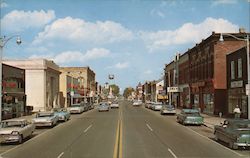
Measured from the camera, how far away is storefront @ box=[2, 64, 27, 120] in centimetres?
4381

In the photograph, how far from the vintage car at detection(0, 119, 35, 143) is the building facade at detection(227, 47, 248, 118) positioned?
74.7 feet

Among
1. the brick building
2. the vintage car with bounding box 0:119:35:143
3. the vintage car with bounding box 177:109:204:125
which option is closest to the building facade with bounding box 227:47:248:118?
the brick building

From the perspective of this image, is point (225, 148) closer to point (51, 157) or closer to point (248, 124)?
point (248, 124)

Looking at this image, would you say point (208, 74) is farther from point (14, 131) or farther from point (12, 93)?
point (14, 131)

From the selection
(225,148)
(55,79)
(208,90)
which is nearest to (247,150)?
(225,148)

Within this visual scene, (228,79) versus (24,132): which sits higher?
(228,79)

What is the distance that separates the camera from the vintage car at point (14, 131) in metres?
20.4

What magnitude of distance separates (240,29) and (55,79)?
115 ft

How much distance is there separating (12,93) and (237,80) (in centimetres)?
2631

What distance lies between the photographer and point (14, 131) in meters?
20.7

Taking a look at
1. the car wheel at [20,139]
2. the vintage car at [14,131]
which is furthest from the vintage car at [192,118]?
the car wheel at [20,139]

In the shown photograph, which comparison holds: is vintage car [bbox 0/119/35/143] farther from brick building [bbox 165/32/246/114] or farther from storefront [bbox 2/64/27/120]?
brick building [bbox 165/32/246/114]

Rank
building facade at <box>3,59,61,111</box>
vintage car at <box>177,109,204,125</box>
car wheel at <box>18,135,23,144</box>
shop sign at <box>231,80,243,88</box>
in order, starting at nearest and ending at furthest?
car wheel at <box>18,135,23,144</box>
vintage car at <box>177,109,204,125</box>
shop sign at <box>231,80,243,88</box>
building facade at <box>3,59,61,111</box>

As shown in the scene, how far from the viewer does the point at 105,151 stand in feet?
55.3
